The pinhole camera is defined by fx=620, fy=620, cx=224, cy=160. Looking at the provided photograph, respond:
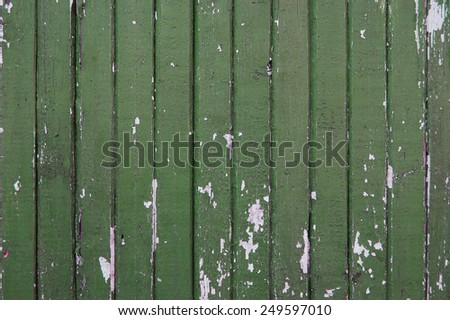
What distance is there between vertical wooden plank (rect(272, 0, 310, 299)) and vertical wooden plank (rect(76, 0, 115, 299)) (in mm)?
469

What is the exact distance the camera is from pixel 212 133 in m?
1.75

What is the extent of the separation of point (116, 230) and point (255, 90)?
0.56m

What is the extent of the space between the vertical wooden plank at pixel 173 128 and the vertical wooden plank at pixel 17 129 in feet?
1.17

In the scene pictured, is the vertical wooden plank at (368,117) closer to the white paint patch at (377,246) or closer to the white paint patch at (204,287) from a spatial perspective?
the white paint patch at (377,246)

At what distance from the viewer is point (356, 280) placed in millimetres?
1759

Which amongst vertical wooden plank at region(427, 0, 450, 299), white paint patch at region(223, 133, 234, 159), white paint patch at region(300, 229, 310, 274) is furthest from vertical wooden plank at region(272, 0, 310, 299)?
vertical wooden plank at region(427, 0, 450, 299)

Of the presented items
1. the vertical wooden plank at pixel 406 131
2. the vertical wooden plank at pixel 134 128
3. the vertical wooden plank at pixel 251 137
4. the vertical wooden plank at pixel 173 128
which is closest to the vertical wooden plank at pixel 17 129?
the vertical wooden plank at pixel 134 128

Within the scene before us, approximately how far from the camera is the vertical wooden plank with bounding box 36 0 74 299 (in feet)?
5.72

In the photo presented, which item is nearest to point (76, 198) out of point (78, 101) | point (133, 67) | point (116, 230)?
point (116, 230)

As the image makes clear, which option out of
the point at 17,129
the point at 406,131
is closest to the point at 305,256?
the point at 406,131

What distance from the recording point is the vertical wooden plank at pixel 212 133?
1747 millimetres

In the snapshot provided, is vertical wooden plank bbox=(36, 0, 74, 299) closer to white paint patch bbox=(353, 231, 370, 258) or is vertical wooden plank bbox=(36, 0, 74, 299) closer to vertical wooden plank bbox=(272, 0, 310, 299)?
vertical wooden plank bbox=(272, 0, 310, 299)

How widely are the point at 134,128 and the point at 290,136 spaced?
44cm

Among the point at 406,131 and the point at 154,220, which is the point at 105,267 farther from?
the point at 406,131
